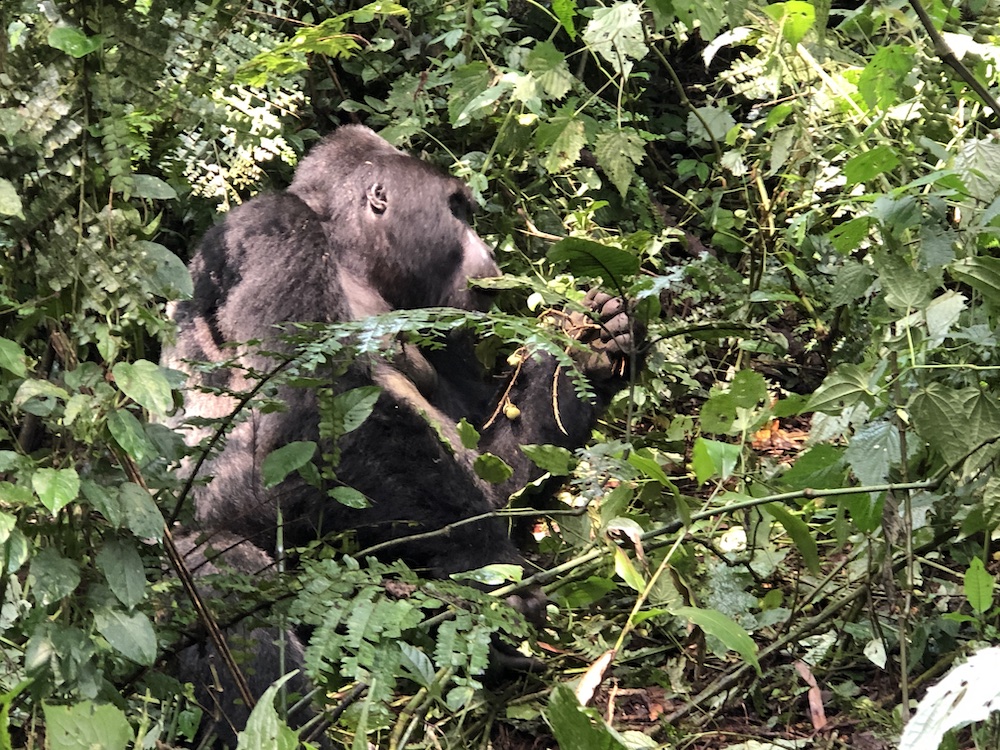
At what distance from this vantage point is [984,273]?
186cm

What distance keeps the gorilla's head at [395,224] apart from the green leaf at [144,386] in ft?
6.45

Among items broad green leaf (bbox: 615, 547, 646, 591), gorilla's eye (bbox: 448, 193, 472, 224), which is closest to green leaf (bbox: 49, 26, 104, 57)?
broad green leaf (bbox: 615, 547, 646, 591)

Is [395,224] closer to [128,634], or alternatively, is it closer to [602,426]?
[602,426]

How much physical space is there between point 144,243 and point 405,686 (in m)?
1.62

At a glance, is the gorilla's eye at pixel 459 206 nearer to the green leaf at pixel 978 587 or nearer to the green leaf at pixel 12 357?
the green leaf at pixel 978 587

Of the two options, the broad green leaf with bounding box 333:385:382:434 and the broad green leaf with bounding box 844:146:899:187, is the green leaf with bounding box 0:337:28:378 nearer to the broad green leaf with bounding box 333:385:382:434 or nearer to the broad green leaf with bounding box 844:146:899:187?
the broad green leaf with bounding box 333:385:382:434

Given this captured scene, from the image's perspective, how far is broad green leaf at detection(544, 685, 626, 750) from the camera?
1.24m

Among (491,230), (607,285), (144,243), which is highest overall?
(144,243)

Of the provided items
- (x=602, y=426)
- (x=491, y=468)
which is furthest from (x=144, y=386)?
(x=602, y=426)

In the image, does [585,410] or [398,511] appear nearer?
[398,511]

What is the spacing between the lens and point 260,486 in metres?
2.77

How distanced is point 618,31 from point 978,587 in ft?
4.81

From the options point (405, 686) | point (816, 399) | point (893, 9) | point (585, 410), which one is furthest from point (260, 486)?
point (893, 9)

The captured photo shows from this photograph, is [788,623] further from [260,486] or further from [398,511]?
[260,486]
